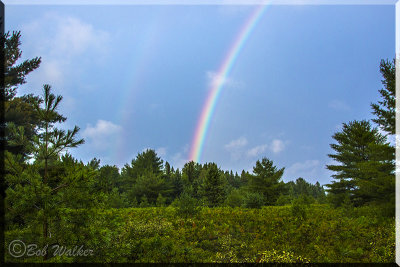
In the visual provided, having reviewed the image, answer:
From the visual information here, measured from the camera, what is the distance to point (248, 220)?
11.6 meters

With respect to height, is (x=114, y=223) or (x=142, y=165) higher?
(x=142, y=165)

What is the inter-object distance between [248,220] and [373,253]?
541 cm

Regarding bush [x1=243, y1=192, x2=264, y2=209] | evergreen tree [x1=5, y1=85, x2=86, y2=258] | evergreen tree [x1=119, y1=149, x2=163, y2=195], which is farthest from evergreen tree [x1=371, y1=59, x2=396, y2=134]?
evergreen tree [x1=119, y1=149, x2=163, y2=195]

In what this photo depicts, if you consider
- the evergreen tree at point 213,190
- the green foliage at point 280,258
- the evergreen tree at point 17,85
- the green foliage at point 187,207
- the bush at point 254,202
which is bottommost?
the green foliage at point 280,258

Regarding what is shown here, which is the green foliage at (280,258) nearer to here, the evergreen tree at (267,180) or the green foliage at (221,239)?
the green foliage at (221,239)

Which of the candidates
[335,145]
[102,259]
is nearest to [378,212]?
[335,145]

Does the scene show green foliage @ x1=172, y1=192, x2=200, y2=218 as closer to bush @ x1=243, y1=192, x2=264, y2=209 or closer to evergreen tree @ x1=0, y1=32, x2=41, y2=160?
bush @ x1=243, y1=192, x2=264, y2=209

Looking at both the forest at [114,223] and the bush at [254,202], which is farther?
the bush at [254,202]

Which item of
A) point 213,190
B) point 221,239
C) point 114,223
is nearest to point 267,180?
point 213,190

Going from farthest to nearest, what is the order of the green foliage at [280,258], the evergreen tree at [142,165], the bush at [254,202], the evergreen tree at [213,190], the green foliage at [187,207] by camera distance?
the evergreen tree at [142,165] < the evergreen tree at [213,190] < the bush at [254,202] < the green foliage at [187,207] < the green foliage at [280,258]

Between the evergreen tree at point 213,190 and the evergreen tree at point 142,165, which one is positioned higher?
the evergreen tree at point 142,165

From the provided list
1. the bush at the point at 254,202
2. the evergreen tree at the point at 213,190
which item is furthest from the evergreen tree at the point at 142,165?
the bush at the point at 254,202

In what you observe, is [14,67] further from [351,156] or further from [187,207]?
[351,156]

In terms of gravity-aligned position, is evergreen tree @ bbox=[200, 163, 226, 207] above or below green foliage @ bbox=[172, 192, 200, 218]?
above
